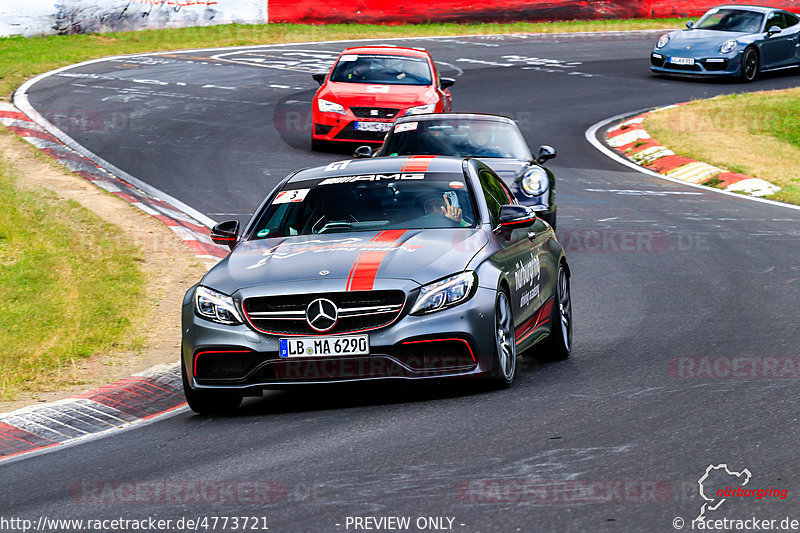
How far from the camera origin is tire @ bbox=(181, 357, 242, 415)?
7789 millimetres

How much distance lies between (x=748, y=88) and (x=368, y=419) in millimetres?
23134

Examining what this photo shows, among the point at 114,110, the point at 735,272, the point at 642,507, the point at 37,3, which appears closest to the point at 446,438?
the point at 642,507

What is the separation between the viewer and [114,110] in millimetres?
23016

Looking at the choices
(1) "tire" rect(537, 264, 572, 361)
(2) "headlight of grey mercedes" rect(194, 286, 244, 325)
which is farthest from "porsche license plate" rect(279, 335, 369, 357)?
(1) "tire" rect(537, 264, 572, 361)

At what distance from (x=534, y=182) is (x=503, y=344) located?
6.21 meters

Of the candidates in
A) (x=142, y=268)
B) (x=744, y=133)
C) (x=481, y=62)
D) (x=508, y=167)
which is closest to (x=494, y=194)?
(x=142, y=268)

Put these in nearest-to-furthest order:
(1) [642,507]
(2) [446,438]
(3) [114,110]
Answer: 1. (1) [642,507]
2. (2) [446,438]
3. (3) [114,110]

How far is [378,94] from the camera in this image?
2036 centimetres

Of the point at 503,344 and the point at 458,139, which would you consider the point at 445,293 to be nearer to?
the point at 503,344

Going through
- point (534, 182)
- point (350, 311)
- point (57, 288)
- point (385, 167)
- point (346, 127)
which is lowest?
point (346, 127)

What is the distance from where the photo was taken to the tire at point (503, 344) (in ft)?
25.3

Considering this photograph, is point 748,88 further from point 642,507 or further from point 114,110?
point 642,507

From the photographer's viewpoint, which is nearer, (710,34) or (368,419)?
(368,419)

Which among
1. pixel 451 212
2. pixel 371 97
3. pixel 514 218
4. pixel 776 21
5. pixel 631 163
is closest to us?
pixel 514 218
